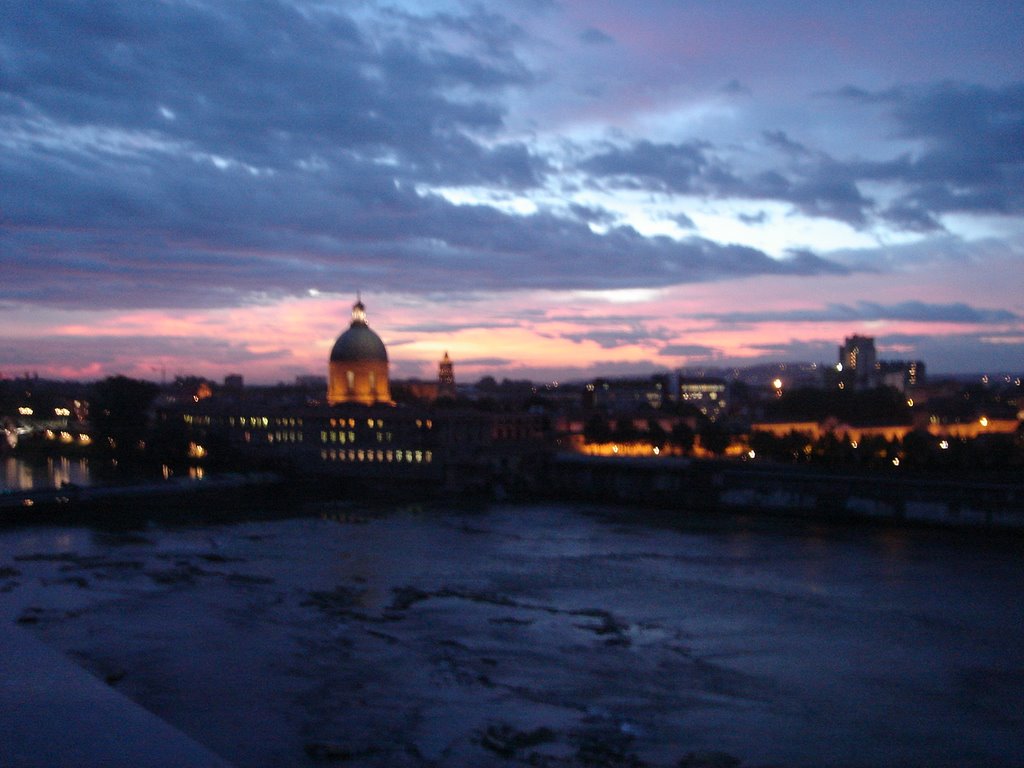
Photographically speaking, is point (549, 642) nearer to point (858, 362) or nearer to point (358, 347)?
point (358, 347)

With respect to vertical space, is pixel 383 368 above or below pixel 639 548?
above

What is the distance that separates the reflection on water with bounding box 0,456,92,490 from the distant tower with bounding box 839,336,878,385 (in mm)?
49288

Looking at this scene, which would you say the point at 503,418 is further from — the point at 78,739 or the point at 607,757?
the point at 78,739

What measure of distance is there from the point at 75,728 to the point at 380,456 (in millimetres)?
22487

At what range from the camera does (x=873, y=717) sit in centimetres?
796

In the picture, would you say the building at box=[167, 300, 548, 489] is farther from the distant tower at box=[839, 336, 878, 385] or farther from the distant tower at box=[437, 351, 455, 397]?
the distant tower at box=[839, 336, 878, 385]

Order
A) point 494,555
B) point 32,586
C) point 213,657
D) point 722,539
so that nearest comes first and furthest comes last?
point 213,657 < point 32,586 < point 494,555 < point 722,539

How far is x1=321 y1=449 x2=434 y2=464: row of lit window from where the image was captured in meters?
26.6

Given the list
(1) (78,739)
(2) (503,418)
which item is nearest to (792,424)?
(2) (503,418)

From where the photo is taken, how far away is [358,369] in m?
33.8

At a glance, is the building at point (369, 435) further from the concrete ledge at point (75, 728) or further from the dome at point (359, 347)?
the concrete ledge at point (75, 728)

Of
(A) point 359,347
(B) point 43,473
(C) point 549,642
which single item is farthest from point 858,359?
(C) point 549,642

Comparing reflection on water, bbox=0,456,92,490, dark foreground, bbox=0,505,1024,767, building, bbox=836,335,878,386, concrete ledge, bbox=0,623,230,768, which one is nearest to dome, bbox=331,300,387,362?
reflection on water, bbox=0,456,92,490

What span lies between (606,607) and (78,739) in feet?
23.7
